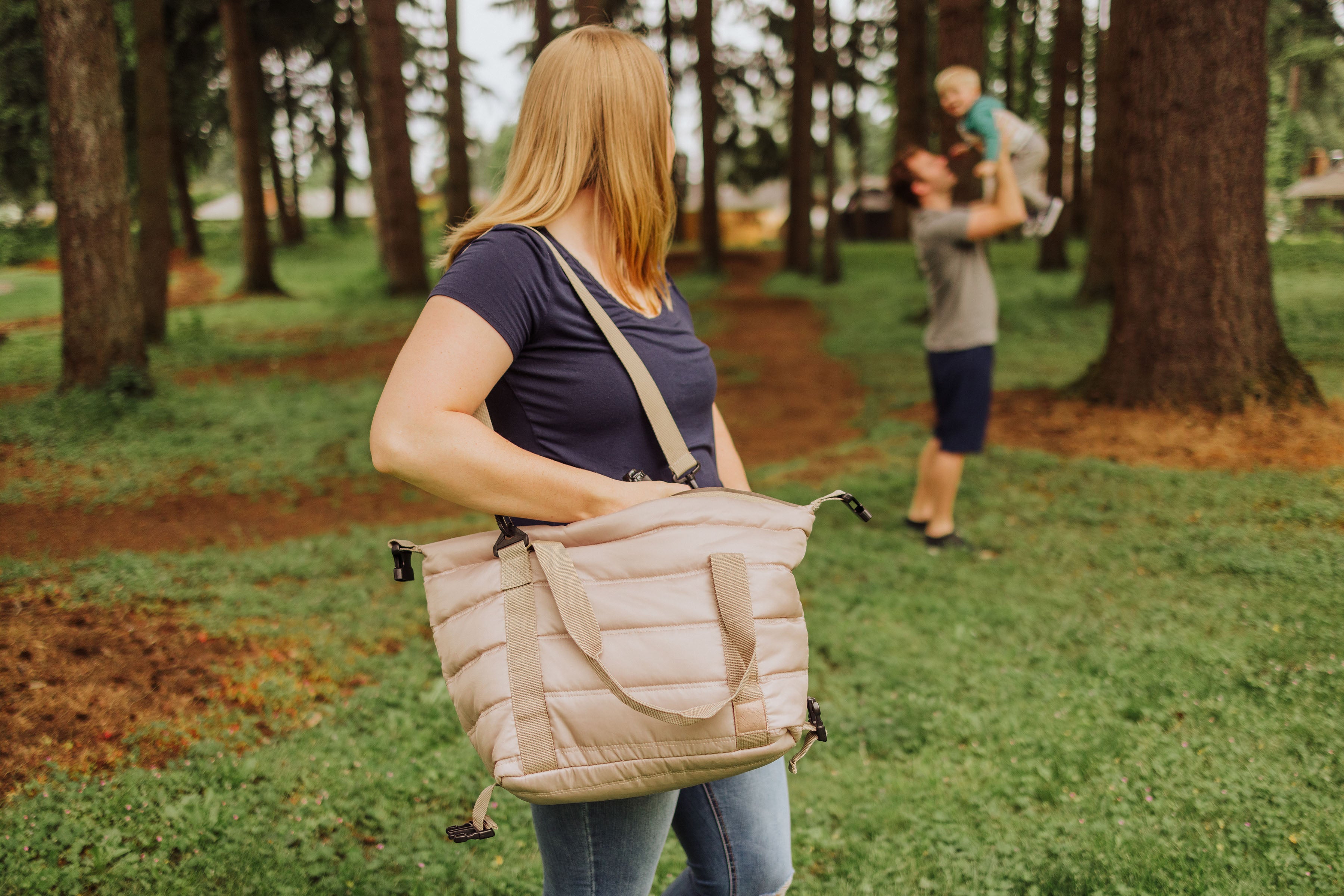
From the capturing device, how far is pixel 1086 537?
5527 millimetres

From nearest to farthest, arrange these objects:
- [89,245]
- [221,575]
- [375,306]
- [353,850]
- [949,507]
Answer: [353,850] → [221,575] → [949,507] → [89,245] → [375,306]

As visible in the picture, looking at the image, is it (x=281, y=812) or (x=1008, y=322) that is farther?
(x=1008, y=322)

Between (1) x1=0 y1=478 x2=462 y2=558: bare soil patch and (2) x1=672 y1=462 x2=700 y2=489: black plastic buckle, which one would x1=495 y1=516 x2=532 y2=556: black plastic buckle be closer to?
(2) x1=672 y1=462 x2=700 y2=489: black plastic buckle

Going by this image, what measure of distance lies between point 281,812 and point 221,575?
8.01 ft

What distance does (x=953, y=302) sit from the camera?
17.6ft

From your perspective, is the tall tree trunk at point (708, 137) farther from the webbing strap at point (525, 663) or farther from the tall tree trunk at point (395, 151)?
the webbing strap at point (525, 663)

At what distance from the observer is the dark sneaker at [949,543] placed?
5.54m

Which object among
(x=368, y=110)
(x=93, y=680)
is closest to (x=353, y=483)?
(x=93, y=680)

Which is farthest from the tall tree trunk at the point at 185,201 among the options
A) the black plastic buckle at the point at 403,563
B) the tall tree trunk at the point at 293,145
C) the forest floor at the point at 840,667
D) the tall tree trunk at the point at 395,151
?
the black plastic buckle at the point at 403,563

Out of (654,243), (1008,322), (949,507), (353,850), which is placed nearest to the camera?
(654,243)

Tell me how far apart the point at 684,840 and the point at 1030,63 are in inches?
1261

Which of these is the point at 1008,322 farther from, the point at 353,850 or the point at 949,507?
the point at 353,850

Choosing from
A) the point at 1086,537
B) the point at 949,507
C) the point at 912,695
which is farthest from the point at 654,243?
the point at 1086,537

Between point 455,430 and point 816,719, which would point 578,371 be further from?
point 816,719
